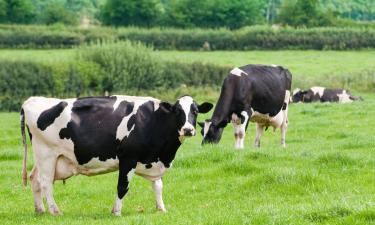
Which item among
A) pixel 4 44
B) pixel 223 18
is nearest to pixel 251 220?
pixel 4 44

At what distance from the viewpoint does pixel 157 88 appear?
59.8 m

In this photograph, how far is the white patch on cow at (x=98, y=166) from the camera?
41.0 ft

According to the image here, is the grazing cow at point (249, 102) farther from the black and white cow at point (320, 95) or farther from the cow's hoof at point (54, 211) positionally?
the black and white cow at point (320, 95)

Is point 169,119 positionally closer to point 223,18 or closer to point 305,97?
point 305,97

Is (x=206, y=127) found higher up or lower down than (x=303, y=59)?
higher up

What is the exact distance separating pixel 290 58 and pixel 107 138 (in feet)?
201

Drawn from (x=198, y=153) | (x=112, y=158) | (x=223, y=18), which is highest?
(x=112, y=158)

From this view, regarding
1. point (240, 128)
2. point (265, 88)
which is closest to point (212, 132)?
point (240, 128)

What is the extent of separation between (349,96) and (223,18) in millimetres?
82214

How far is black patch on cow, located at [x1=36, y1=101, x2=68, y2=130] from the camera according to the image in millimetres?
12703

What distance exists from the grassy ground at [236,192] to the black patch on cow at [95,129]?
3.41ft

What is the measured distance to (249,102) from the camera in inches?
822

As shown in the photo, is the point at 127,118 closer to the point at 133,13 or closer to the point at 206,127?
the point at 206,127

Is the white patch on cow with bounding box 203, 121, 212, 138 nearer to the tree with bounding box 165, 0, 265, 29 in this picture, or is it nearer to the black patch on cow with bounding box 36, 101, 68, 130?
the black patch on cow with bounding box 36, 101, 68, 130
